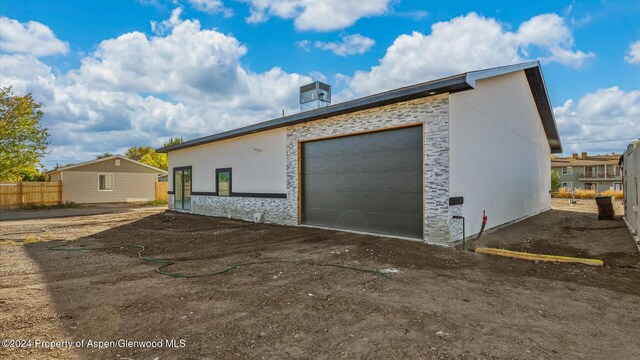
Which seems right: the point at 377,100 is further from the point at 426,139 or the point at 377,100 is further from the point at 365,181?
the point at 365,181

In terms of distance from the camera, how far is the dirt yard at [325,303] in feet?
9.89

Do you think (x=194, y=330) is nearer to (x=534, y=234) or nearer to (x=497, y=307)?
(x=497, y=307)

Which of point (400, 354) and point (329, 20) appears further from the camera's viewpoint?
point (329, 20)

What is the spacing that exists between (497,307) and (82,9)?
14.1 m

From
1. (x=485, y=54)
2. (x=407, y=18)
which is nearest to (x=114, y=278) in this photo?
(x=407, y=18)

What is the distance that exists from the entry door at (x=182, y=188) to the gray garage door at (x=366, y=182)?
8.99 meters

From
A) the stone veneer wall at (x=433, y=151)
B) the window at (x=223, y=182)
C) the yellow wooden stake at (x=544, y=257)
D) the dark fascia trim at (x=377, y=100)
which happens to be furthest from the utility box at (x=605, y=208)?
the window at (x=223, y=182)

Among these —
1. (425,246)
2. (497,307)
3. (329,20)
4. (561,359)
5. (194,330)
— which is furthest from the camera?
(329,20)

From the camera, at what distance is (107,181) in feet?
84.2

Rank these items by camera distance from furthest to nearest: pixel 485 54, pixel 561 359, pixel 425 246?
pixel 485 54, pixel 425 246, pixel 561 359

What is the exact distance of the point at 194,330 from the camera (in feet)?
11.0

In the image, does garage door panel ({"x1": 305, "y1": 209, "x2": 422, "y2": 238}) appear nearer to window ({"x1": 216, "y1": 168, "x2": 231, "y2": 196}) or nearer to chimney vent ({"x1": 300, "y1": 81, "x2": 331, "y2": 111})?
window ({"x1": 216, "y1": 168, "x2": 231, "y2": 196})

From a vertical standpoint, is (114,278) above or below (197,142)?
below

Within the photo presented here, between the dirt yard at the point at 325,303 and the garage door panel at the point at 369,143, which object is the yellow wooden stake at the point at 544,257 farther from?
the garage door panel at the point at 369,143
